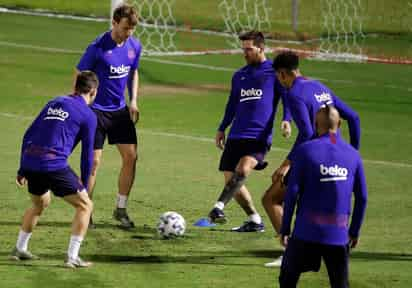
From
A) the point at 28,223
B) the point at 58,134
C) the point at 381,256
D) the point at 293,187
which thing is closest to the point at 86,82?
the point at 58,134

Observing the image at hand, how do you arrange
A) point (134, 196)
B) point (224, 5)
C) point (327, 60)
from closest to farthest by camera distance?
point (134, 196) < point (327, 60) < point (224, 5)

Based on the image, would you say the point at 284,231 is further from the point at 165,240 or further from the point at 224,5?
the point at 224,5

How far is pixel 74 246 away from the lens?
12.2m

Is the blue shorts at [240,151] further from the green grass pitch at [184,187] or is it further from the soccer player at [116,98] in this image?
the soccer player at [116,98]

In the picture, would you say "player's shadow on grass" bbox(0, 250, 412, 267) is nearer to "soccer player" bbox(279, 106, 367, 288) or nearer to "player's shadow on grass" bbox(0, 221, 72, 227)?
"player's shadow on grass" bbox(0, 221, 72, 227)

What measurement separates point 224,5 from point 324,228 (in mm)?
31301

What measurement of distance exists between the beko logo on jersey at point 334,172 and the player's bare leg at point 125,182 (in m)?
5.07

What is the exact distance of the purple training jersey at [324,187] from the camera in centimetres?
970

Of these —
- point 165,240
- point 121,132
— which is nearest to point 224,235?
point 165,240

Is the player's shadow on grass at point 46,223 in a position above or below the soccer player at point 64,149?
below

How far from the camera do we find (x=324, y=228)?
976 cm

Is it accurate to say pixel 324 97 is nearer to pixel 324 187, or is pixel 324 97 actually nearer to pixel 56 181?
pixel 324 187

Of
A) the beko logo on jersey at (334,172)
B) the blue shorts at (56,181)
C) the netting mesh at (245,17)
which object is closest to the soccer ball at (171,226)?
the blue shorts at (56,181)

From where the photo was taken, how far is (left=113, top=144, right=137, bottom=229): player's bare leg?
14.4 m
